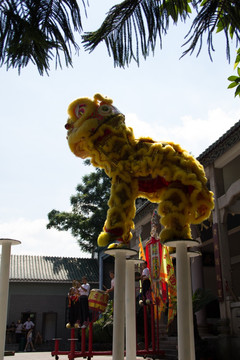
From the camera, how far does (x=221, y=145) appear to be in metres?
8.88

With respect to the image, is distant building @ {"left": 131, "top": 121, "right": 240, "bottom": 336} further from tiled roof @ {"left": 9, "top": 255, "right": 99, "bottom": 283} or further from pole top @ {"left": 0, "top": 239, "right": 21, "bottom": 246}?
tiled roof @ {"left": 9, "top": 255, "right": 99, "bottom": 283}

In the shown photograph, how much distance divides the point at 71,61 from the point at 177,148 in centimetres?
236

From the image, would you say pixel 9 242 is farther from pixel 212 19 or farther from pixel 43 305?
pixel 43 305

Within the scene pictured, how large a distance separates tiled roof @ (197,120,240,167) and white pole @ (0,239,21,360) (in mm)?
5401

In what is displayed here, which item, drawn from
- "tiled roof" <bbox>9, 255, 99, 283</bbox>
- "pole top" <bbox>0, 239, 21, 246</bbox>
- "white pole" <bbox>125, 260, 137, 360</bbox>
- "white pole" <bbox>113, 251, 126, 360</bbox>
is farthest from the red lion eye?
"tiled roof" <bbox>9, 255, 99, 283</bbox>

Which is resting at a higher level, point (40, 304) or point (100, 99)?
point (100, 99)

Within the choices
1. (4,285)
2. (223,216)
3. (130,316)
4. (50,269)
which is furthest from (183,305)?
(50,269)

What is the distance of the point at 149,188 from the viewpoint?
4.61 metres

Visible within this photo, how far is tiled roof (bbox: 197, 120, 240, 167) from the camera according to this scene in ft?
27.1

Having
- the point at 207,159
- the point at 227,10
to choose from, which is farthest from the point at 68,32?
the point at 207,159

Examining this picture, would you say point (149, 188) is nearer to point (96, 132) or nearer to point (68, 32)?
point (96, 132)

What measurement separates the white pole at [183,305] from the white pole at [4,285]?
2.25 meters

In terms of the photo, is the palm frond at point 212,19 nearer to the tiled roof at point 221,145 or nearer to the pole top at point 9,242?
the pole top at point 9,242

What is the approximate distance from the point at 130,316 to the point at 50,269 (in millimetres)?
16751
